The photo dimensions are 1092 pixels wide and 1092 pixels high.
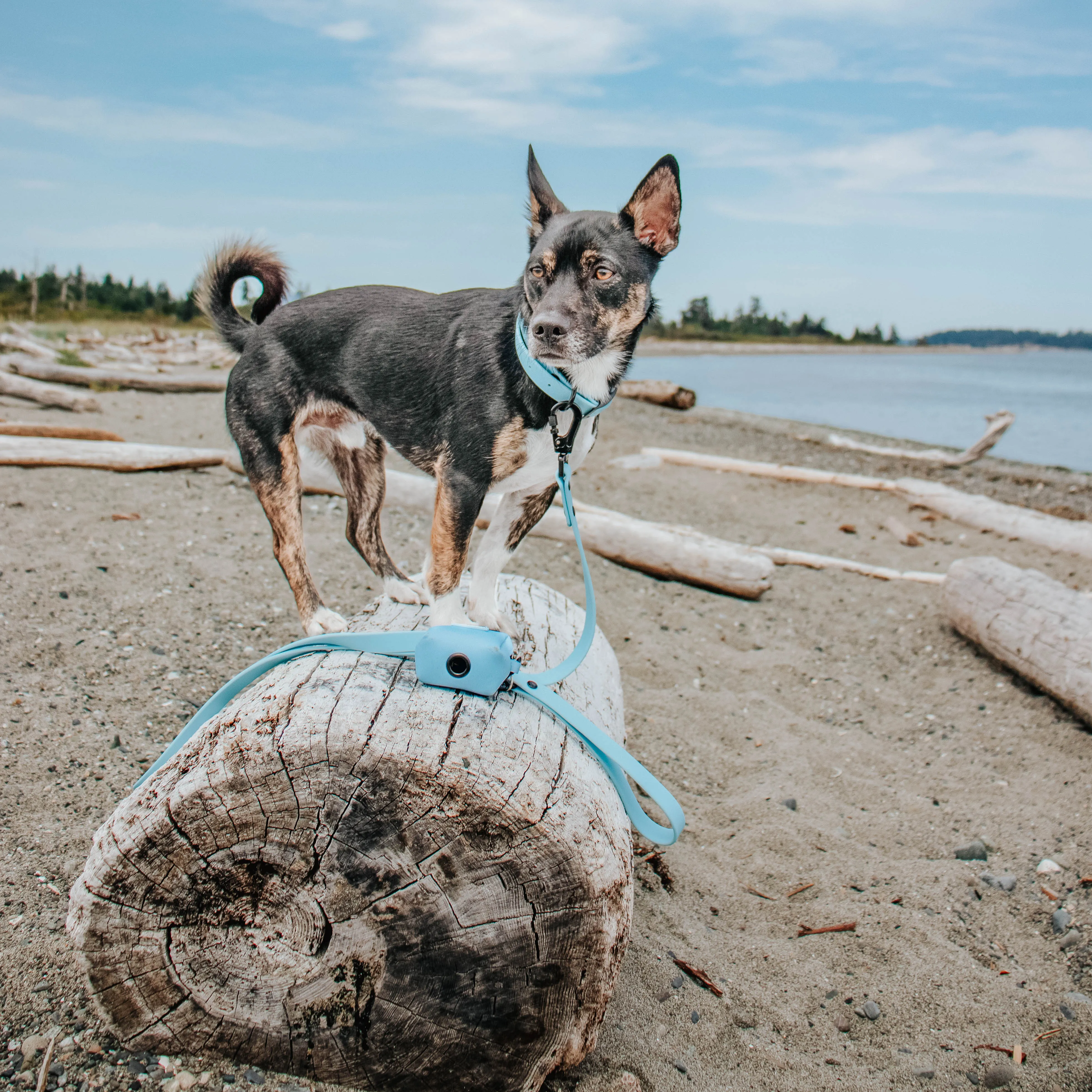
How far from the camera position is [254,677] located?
8.79ft

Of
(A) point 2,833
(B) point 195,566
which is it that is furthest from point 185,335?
(A) point 2,833

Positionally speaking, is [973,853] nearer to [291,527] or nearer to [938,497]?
[291,527]

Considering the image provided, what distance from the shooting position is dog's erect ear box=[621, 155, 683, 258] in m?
2.83

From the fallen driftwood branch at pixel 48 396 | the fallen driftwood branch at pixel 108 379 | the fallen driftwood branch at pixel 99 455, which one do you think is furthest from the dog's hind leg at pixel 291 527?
the fallen driftwood branch at pixel 108 379

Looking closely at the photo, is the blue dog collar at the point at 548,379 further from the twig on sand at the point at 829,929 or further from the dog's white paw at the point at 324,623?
the twig on sand at the point at 829,929

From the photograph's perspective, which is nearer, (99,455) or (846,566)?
(99,455)

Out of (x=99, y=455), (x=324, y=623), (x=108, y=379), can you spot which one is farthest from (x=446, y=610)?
(x=108, y=379)

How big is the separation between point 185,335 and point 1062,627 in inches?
1307

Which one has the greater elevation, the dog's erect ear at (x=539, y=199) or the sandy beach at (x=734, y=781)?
the dog's erect ear at (x=539, y=199)

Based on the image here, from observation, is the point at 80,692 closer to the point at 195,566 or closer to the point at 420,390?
the point at 195,566

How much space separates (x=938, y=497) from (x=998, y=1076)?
Answer: 9.37 meters

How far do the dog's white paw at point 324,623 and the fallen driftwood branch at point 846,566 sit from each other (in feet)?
16.3

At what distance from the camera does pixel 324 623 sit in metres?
3.56

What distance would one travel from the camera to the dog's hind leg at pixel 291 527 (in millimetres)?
3484
